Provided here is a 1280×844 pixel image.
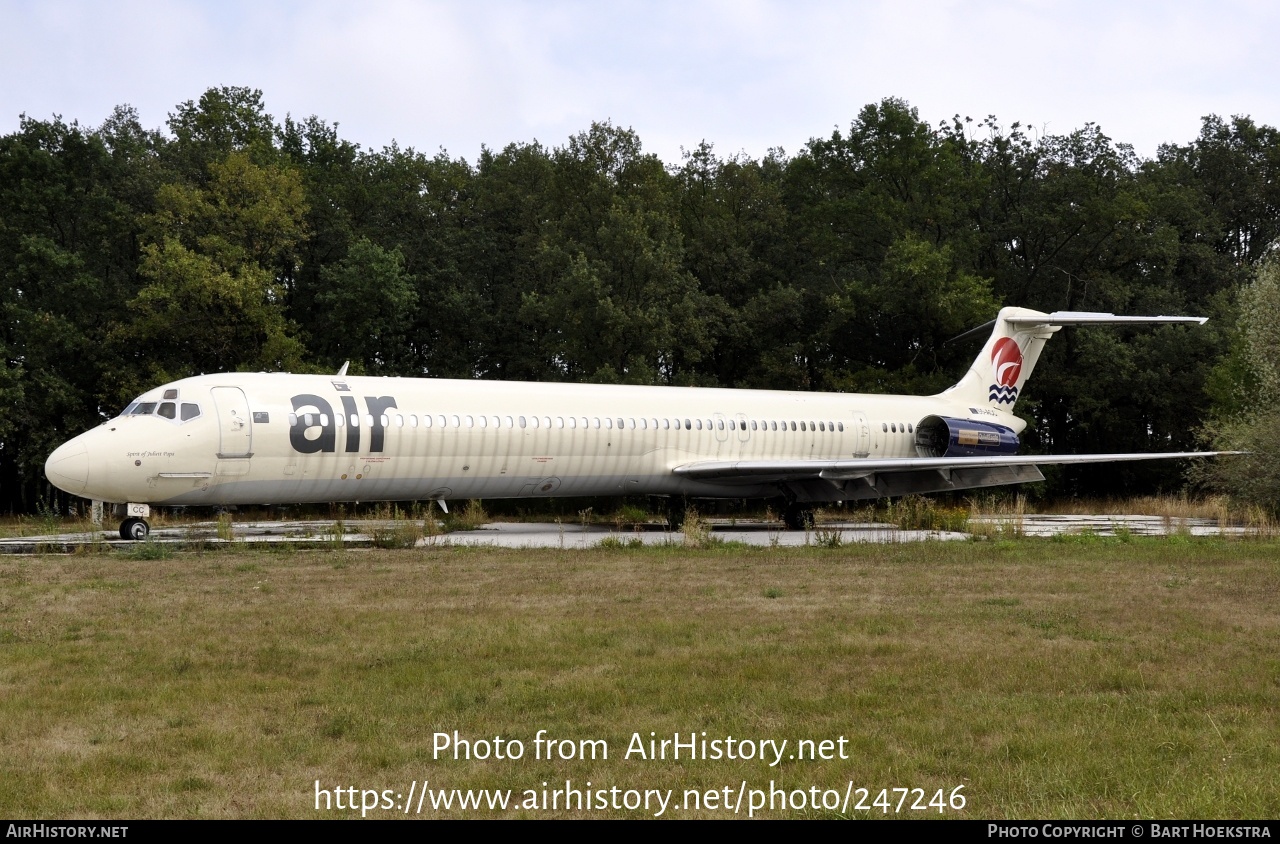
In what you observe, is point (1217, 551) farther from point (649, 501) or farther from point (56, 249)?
point (56, 249)

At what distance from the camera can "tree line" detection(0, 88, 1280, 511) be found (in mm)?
33781

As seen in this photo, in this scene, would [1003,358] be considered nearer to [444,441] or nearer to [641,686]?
[444,441]

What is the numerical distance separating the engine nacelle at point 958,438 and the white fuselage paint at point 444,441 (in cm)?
127

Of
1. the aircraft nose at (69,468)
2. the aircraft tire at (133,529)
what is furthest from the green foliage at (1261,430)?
the aircraft nose at (69,468)

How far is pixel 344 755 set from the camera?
20.6ft

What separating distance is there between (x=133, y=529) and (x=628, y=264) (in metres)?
20.9

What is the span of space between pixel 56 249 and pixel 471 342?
13.5 meters

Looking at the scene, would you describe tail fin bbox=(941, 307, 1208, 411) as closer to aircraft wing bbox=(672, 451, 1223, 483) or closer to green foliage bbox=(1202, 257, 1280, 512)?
green foliage bbox=(1202, 257, 1280, 512)

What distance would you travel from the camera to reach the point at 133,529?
19.4m

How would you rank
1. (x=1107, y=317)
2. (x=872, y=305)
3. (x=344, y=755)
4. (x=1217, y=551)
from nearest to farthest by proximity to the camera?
(x=344, y=755) → (x=1217, y=551) → (x=1107, y=317) → (x=872, y=305)

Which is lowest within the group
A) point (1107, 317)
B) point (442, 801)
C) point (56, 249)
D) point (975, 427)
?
point (442, 801)

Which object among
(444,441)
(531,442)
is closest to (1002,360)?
(531,442)

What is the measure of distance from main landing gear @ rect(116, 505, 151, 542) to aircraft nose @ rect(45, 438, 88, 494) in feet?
4.67
